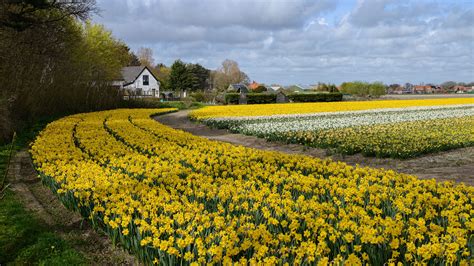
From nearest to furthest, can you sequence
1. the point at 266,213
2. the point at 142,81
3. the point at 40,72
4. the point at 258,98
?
the point at 266,213 → the point at 40,72 → the point at 258,98 → the point at 142,81

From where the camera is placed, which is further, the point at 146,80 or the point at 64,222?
the point at 146,80

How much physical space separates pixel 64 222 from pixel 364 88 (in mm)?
63031

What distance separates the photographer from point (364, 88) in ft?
214

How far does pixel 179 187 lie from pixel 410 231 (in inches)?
135

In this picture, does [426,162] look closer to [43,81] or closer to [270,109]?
[43,81]

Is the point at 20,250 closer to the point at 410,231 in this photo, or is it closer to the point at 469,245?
the point at 410,231

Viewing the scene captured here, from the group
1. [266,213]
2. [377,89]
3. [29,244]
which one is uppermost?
[377,89]

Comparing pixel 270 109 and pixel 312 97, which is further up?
pixel 312 97

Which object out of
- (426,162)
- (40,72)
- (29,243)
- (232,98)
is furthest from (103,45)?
(29,243)

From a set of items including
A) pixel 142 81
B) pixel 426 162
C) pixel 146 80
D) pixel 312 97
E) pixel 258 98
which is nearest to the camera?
pixel 426 162

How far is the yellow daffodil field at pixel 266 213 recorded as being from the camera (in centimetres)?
424

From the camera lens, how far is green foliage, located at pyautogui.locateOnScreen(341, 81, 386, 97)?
63.9 metres

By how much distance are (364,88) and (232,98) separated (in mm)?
25934

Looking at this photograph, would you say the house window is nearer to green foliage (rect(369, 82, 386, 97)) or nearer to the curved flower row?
green foliage (rect(369, 82, 386, 97))
